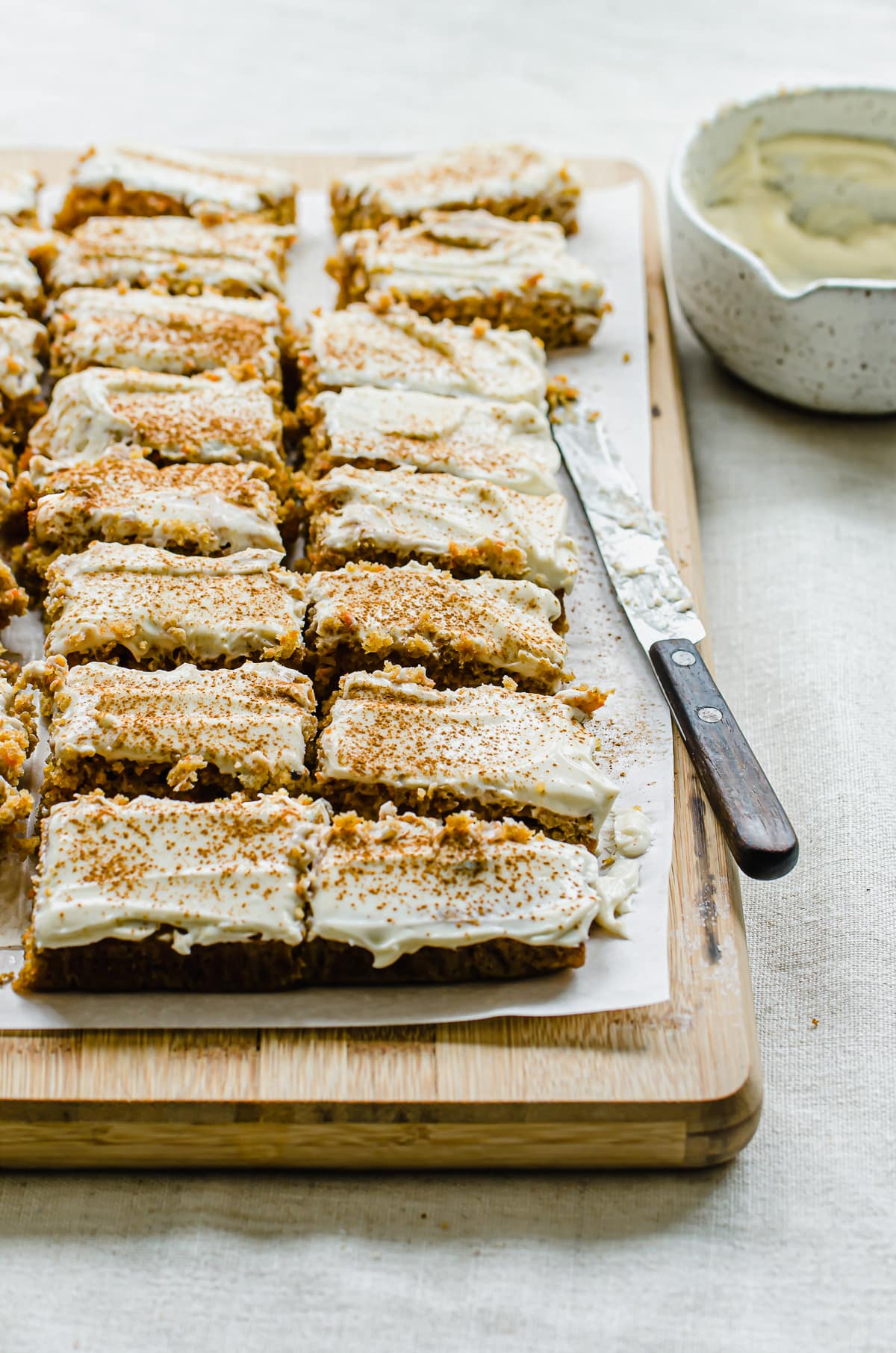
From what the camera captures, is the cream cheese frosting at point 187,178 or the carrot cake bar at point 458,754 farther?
the cream cheese frosting at point 187,178

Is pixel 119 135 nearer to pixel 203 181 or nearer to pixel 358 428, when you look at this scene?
pixel 203 181

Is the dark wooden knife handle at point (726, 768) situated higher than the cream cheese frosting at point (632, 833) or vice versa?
the dark wooden knife handle at point (726, 768)

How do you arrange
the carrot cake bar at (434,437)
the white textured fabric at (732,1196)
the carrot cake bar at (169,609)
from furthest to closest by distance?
the carrot cake bar at (434,437)
the carrot cake bar at (169,609)
the white textured fabric at (732,1196)

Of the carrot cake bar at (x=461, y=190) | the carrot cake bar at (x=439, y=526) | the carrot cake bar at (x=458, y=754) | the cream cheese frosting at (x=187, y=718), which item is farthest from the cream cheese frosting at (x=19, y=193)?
the carrot cake bar at (x=458, y=754)

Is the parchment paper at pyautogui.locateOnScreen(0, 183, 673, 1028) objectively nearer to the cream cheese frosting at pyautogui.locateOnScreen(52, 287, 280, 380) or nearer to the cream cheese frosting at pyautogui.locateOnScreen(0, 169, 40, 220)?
the cream cheese frosting at pyautogui.locateOnScreen(52, 287, 280, 380)

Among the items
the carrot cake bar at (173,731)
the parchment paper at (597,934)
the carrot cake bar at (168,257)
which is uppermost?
the carrot cake bar at (168,257)

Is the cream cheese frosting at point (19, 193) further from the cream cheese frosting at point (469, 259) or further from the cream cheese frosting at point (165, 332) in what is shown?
the cream cheese frosting at point (469, 259)

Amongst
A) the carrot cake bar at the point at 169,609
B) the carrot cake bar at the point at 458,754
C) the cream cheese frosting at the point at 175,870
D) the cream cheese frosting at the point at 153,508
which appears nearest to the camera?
the cream cheese frosting at the point at 175,870
